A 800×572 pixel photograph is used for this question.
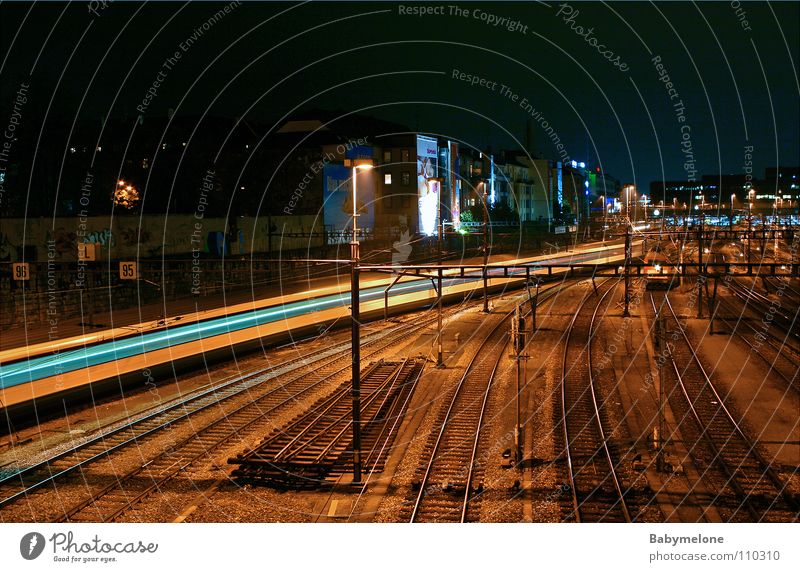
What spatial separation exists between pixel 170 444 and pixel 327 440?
3.05 metres

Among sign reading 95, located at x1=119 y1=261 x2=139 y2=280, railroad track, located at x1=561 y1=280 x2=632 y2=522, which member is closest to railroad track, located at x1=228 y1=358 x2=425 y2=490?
railroad track, located at x1=561 y1=280 x2=632 y2=522

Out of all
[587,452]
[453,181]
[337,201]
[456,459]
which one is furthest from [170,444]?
[453,181]

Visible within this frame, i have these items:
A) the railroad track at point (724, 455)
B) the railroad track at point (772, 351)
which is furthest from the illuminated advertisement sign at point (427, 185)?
the railroad track at point (724, 455)

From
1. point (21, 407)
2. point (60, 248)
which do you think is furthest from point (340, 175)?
point (21, 407)

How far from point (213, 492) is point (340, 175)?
41.2m

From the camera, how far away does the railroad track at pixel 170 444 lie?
37.3 ft

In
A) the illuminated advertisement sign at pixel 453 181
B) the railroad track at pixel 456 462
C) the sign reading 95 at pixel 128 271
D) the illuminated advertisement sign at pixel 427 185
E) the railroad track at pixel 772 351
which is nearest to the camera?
the railroad track at pixel 456 462

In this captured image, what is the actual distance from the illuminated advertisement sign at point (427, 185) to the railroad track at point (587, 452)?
35.4 m

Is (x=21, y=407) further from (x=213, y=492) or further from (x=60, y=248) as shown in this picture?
(x=60, y=248)

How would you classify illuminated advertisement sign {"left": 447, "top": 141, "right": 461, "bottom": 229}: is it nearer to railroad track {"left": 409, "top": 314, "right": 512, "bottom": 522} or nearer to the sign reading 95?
railroad track {"left": 409, "top": 314, "right": 512, "bottom": 522}

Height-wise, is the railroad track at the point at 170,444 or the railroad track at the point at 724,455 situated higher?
the railroad track at the point at 170,444

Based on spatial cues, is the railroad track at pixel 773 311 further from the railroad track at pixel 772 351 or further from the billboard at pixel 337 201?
the billboard at pixel 337 201

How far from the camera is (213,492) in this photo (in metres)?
11.6
